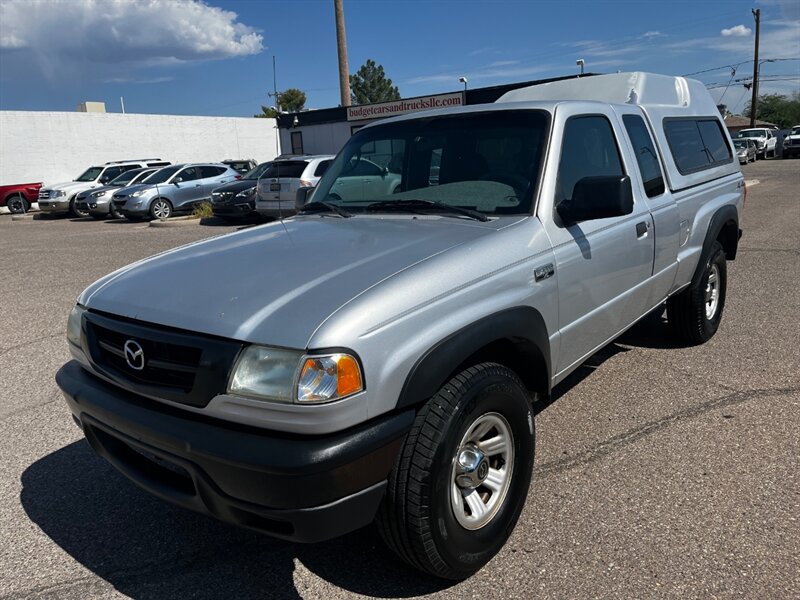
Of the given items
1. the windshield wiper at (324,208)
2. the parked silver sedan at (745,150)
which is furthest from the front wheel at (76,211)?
the parked silver sedan at (745,150)

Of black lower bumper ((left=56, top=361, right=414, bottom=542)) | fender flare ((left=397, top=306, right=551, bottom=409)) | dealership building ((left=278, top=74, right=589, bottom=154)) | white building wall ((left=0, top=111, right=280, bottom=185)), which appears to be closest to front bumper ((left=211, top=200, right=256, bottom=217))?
dealership building ((left=278, top=74, right=589, bottom=154))

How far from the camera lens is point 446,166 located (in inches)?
145

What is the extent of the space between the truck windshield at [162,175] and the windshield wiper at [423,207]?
17366 millimetres

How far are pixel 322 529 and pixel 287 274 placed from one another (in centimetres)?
98

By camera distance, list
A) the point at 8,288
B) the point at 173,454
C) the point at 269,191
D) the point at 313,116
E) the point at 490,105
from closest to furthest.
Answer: the point at 173,454, the point at 490,105, the point at 8,288, the point at 269,191, the point at 313,116

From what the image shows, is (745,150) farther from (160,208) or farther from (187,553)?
(187,553)

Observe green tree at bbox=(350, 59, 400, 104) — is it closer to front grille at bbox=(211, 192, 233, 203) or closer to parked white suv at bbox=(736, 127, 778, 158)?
parked white suv at bbox=(736, 127, 778, 158)

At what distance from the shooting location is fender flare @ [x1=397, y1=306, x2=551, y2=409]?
7.64 ft

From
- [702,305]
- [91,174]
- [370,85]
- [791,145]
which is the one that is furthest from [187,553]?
[370,85]

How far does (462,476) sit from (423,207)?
4.79 ft

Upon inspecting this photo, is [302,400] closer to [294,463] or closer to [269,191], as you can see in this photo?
[294,463]

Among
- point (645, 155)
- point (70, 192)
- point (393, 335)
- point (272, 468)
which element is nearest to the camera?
point (272, 468)

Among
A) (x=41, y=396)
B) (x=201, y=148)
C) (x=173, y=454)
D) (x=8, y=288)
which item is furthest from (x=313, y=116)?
(x=173, y=454)

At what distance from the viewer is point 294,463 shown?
2092mm
